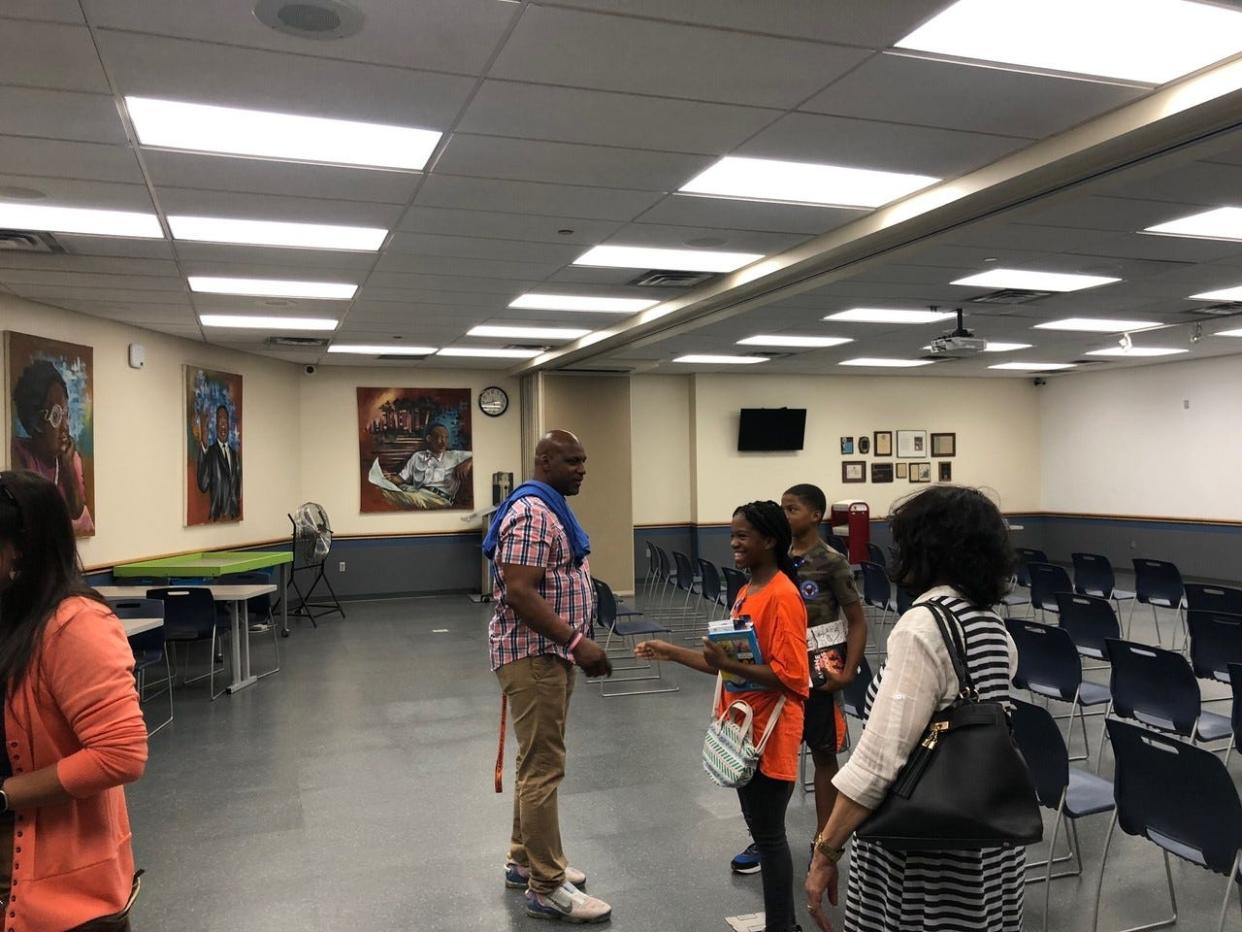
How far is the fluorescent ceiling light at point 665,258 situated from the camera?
5352mm

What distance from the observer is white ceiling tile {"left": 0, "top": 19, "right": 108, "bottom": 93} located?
257 centimetres

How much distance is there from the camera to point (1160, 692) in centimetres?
391

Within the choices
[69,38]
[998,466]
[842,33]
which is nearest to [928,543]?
[842,33]

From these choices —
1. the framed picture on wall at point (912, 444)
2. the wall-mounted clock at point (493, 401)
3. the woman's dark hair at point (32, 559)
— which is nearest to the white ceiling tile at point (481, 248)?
the woman's dark hair at point (32, 559)

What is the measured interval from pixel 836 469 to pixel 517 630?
10486 mm

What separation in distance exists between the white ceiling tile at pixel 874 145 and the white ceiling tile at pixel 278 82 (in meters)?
1.28

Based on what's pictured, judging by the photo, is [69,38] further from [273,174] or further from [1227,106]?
[1227,106]

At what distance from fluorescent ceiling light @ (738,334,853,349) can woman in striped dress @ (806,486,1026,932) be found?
7.20m

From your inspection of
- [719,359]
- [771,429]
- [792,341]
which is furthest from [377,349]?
[771,429]

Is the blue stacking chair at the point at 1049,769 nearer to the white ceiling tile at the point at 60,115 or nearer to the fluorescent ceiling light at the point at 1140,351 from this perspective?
the white ceiling tile at the point at 60,115

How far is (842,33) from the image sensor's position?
267 centimetres

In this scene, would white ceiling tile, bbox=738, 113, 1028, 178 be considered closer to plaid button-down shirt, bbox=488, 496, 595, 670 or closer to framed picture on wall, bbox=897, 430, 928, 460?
plaid button-down shirt, bbox=488, 496, 595, 670

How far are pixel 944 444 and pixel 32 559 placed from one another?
43.6ft

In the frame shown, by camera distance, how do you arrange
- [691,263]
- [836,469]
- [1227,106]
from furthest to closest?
[836,469], [691,263], [1227,106]
